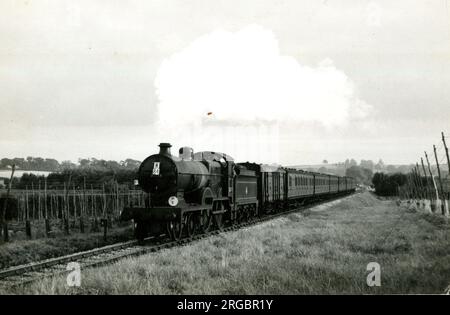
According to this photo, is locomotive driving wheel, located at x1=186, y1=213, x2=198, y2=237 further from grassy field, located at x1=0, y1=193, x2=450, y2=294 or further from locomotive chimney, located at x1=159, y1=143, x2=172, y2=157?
locomotive chimney, located at x1=159, y1=143, x2=172, y2=157

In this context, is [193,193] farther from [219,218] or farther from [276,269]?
[276,269]

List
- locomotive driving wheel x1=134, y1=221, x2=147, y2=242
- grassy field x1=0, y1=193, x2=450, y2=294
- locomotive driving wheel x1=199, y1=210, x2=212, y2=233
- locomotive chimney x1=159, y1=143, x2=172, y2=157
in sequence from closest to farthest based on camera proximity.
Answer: grassy field x1=0, y1=193, x2=450, y2=294 < locomotive driving wheel x1=134, y1=221, x2=147, y2=242 < locomotive chimney x1=159, y1=143, x2=172, y2=157 < locomotive driving wheel x1=199, y1=210, x2=212, y2=233

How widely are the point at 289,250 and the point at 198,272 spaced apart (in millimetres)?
3299

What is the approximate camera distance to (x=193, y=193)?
14.6 meters

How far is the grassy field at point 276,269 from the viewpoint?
7008 mm

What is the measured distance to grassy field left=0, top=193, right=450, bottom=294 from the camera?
276 inches

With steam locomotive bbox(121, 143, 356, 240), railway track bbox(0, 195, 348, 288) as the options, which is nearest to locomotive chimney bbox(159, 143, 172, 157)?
steam locomotive bbox(121, 143, 356, 240)

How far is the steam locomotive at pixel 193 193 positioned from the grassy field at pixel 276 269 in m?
1.40

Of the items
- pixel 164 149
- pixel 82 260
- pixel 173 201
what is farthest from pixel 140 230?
pixel 82 260

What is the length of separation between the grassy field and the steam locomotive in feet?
4.61

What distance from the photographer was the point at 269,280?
739 centimetres

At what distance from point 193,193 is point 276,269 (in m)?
6.68
